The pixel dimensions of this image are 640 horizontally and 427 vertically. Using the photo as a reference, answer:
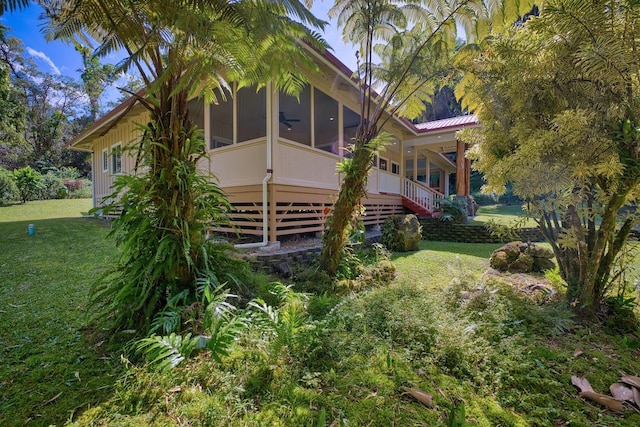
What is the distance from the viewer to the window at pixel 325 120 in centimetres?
786

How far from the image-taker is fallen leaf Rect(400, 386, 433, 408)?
1701mm

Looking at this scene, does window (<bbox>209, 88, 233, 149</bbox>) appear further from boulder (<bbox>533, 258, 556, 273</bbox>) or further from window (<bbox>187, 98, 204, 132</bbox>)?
boulder (<bbox>533, 258, 556, 273</bbox>)

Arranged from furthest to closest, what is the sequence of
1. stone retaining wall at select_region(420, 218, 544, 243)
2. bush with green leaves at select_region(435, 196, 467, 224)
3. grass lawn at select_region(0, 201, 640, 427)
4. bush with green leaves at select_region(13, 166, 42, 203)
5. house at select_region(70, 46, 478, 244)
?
bush with green leaves at select_region(13, 166, 42, 203) → bush with green leaves at select_region(435, 196, 467, 224) → stone retaining wall at select_region(420, 218, 544, 243) → house at select_region(70, 46, 478, 244) → grass lawn at select_region(0, 201, 640, 427)

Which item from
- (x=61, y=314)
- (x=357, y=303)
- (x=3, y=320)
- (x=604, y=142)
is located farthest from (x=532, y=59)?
(x=3, y=320)

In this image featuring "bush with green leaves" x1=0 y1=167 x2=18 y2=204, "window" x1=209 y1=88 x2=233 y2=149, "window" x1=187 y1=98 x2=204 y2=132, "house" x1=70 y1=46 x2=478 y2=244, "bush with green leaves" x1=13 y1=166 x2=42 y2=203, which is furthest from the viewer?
"bush with green leaves" x1=13 y1=166 x2=42 y2=203

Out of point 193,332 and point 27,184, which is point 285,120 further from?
point 27,184

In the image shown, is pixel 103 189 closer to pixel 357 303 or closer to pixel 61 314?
pixel 61 314

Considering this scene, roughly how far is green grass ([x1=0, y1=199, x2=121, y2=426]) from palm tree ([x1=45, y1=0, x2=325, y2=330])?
431 mm

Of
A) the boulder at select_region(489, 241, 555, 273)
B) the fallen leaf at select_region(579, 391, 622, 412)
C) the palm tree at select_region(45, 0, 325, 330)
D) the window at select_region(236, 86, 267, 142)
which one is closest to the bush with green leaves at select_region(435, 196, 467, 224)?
the boulder at select_region(489, 241, 555, 273)

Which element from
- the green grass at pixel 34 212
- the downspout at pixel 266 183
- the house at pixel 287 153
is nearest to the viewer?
the downspout at pixel 266 183

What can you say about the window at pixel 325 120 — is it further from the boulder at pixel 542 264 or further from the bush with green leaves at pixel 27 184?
the bush with green leaves at pixel 27 184

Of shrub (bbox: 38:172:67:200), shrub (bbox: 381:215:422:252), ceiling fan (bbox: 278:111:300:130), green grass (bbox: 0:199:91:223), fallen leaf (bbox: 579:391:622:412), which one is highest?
ceiling fan (bbox: 278:111:300:130)

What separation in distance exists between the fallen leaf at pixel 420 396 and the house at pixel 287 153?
7.78 ft

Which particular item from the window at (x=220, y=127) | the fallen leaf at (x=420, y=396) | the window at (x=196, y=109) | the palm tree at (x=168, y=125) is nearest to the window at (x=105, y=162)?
the window at (x=220, y=127)
